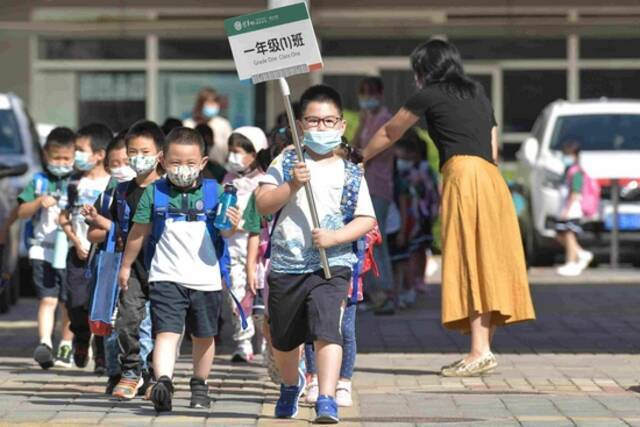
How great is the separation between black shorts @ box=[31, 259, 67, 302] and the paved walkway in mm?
472

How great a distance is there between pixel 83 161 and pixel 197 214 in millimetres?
2396

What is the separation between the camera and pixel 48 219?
1229cm

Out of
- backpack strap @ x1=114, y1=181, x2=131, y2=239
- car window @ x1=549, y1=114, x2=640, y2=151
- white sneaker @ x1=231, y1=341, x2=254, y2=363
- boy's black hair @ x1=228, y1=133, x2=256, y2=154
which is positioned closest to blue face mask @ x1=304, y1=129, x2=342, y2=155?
backpack strap @ x1=114, y1=181, x2=131, y2=239

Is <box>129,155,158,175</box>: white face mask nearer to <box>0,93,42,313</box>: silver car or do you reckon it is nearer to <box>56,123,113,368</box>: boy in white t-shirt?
<box>56,123,113,368</box>: boy in white t-shirt

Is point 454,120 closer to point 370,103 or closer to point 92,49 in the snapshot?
point 370,103

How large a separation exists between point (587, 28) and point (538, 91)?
1295mm

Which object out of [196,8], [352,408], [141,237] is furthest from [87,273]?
[196,8]

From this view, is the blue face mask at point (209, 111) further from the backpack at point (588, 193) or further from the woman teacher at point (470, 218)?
the woman teacher at point (470, 218)

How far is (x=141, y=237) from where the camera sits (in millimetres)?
9594

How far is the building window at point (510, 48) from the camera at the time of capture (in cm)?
2831

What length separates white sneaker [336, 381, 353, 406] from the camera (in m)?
9.76

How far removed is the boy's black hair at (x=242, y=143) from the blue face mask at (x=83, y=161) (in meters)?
0.93

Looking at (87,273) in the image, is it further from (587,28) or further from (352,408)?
(587,28)

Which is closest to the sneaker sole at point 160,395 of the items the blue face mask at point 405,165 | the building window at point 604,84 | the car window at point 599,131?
the blue face mask at point 405,165
